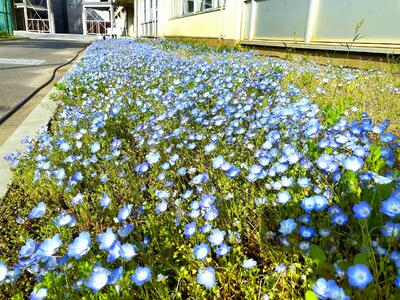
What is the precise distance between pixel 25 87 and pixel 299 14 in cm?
611

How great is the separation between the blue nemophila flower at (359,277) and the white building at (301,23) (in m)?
3.13

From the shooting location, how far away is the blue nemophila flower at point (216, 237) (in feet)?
4.92

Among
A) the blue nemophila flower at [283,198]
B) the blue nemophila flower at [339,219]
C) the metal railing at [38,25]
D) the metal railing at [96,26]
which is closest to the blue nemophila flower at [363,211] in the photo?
the blue nemophila flower at [339,219]

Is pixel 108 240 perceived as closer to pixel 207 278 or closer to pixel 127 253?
pixel 127 253

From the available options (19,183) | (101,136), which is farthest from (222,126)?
(19,183)

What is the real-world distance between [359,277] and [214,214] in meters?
0.71

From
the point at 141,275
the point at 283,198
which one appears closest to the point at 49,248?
the point at 141,275

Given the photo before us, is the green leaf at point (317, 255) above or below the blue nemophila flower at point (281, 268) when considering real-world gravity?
above

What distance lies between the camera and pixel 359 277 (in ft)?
3.23

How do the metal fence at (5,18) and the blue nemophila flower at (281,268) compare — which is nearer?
the blue nemophila flower at (281,268)

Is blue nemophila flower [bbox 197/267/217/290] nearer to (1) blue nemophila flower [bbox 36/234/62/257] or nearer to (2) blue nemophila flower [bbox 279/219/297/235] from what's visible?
(2) blue nemophila flower [bbox 279/219/297/235]

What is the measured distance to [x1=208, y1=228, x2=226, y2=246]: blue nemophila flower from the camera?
1.50 metres

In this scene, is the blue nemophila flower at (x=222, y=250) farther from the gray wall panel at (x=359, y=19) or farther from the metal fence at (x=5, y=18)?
the metal fence at (x=5, y=18)

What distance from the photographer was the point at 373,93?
4020 millimetres
